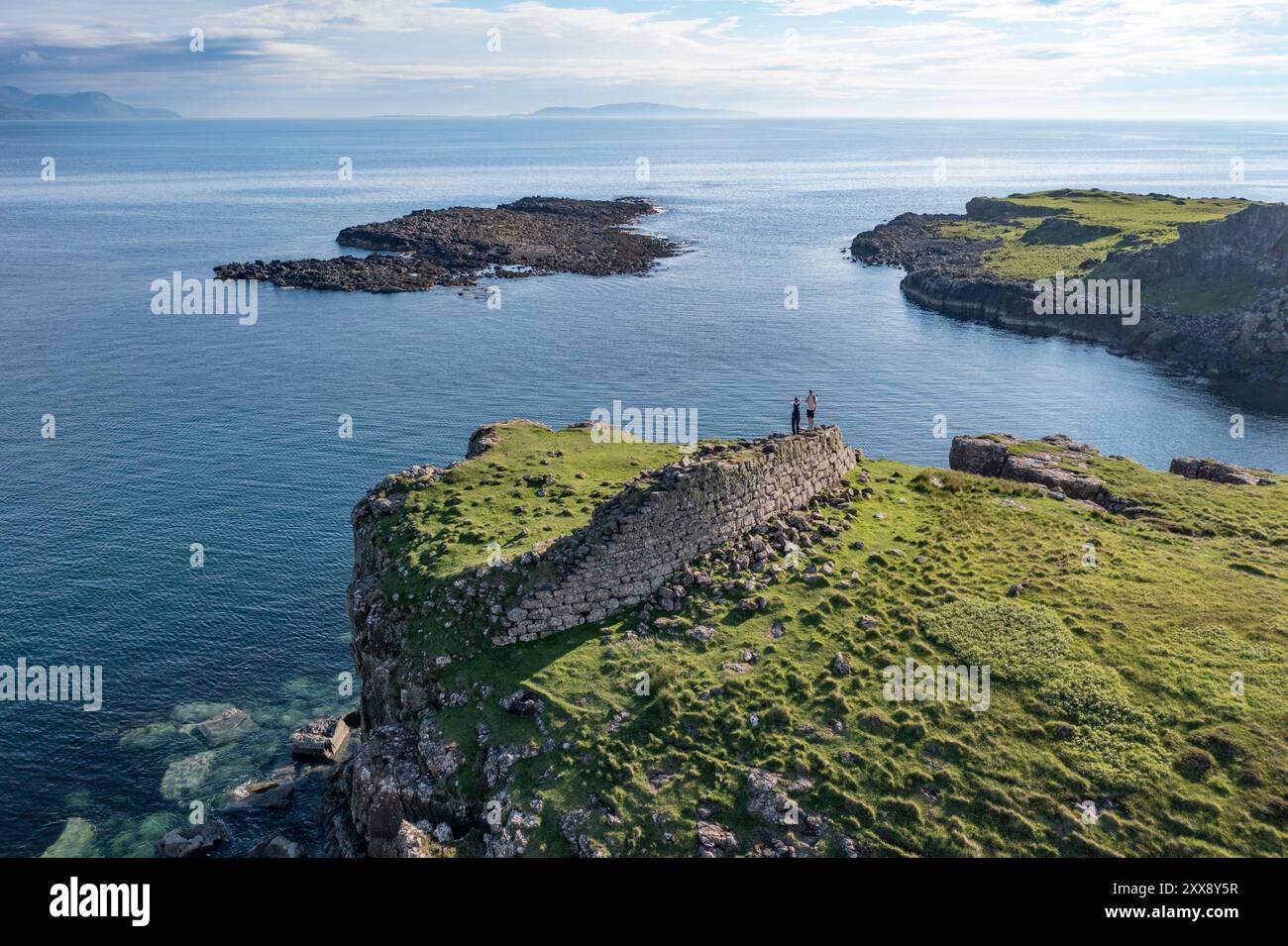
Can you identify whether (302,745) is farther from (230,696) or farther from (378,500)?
(378,500)

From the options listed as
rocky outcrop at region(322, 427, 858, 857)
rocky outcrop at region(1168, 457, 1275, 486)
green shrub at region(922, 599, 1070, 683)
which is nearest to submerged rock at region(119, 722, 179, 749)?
rocky outcrop at region(322, 427, 858, 857)

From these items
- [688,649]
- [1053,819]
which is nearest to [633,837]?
[688,649]

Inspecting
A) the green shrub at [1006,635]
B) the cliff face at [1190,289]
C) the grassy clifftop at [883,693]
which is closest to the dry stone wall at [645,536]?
the grassy clifftop at [883,693]

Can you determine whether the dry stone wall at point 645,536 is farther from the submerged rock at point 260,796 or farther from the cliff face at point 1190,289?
the cliff face at point 1190,289

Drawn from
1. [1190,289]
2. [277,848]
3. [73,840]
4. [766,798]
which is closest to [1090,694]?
[766,798]

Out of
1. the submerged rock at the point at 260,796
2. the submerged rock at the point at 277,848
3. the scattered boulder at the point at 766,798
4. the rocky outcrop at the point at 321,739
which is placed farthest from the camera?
the rocky outcrop at the point at 321,739

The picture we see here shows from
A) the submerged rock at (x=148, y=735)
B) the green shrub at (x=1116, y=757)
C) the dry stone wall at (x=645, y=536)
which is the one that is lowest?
the submerged rock at (x=148, y=735)

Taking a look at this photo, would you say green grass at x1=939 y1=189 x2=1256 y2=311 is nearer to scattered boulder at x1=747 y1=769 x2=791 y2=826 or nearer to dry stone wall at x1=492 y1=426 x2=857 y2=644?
dry stone wall at x1=492 y1=426 x2=857 y2=644
